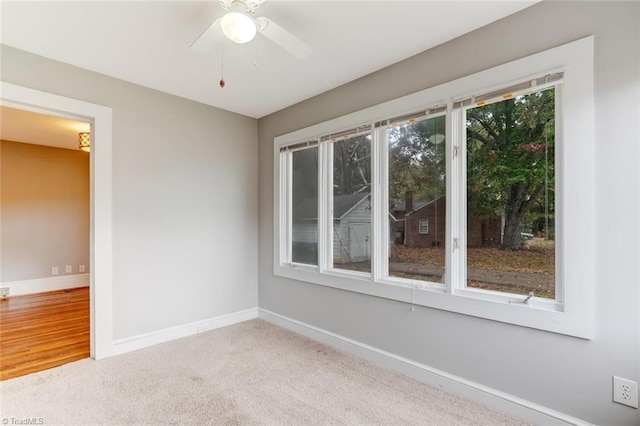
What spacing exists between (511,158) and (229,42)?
2.05m

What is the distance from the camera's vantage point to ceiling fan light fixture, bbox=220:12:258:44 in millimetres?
1443

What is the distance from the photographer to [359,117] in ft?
9.02

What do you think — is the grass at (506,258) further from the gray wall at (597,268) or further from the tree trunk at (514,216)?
the gray wall at (597,268)

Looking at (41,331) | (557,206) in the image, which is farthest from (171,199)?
(557,206)

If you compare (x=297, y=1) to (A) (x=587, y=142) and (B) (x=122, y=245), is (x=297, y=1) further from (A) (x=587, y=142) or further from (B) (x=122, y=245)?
(B) (x=122, y=245)

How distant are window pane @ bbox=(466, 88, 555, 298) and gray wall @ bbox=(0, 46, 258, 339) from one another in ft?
8.15

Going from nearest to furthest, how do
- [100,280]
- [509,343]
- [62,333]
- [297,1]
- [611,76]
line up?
1. [611,76]
2. [297,1]
3. [509,343]
4. [100,280]
5. [62,333]

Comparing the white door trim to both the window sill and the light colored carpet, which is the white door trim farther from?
the window sill

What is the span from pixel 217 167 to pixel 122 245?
1.21 m

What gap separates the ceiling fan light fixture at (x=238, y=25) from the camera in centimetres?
144

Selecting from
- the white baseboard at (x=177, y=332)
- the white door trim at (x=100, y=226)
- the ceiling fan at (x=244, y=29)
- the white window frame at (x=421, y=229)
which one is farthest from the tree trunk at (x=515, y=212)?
the white door trim at (x=100, y=226)

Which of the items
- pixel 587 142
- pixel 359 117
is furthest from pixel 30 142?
pixel 587 142

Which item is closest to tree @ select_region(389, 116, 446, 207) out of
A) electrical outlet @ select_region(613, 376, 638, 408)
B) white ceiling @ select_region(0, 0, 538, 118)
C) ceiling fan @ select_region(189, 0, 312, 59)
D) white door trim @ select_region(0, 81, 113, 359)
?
white ceiling @ select_region(0, 0, 538, 118)

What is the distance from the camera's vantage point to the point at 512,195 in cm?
204
